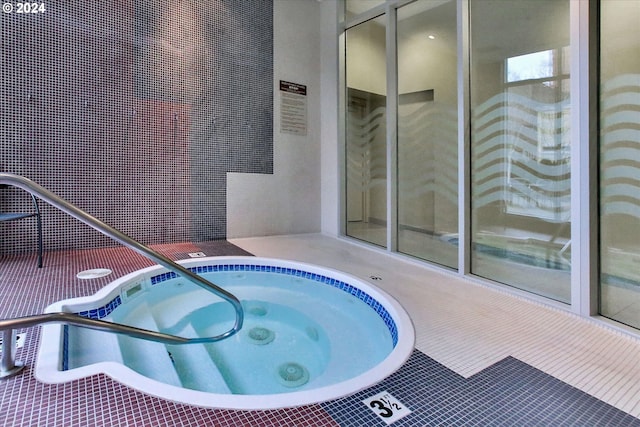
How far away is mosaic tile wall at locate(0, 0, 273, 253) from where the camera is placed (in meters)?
3.36

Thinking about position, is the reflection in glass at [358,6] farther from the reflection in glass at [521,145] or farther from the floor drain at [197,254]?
the floor drain at [197,254]

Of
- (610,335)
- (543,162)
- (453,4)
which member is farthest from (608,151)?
(453,4)

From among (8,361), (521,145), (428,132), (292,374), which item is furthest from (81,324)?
(428,132)

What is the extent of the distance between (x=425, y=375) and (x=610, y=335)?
1185 mm

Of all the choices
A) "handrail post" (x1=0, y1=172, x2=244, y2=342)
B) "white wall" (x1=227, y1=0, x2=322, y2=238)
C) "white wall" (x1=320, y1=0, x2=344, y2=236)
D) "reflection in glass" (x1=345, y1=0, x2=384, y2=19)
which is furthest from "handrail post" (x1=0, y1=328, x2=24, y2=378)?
"reflection in glass" (x1=345, y1=0, x2=384, y2=19)

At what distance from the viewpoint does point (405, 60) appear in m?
3.67

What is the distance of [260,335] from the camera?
7.82 ft

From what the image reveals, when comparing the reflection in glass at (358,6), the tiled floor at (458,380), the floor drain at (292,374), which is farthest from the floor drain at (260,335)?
the reflection in glass at (358,6)

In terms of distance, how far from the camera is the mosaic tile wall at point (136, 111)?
3.36 m

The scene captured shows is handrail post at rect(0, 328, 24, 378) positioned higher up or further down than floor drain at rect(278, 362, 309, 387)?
higher up

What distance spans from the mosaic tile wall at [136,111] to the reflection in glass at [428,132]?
1.79m

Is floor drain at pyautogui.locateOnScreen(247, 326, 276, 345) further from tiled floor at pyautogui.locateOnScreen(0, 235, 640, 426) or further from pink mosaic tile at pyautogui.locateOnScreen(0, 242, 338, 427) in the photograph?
pink mosaic tile at pyautogui.locateOnScreen(0, 242, 338, 427)

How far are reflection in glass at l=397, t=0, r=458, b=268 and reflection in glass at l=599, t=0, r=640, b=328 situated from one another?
1122 mm

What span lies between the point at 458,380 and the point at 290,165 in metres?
3.75
